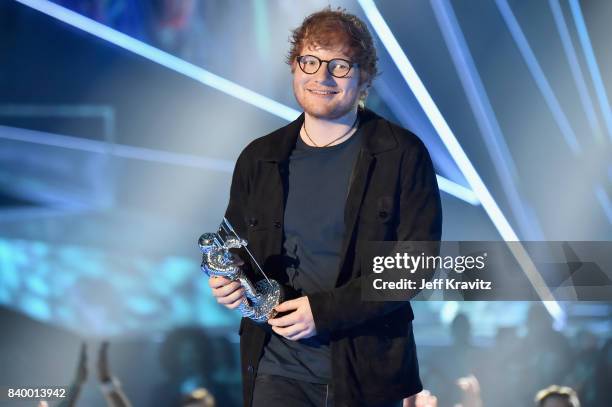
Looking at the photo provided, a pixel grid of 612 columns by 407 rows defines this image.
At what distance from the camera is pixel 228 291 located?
2.29 metres

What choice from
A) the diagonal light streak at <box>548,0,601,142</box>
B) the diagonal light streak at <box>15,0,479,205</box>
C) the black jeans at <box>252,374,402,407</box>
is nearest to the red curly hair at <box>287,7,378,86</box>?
the black jeans at <box>252,374,402,407</box>

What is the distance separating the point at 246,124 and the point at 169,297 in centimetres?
88

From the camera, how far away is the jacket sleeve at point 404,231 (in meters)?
2.25

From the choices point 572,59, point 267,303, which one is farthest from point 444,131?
point 267,303

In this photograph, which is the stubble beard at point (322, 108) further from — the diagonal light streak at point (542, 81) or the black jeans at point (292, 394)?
the diagonal light streak at point (542, 81)

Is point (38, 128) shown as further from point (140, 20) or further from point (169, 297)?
point (169, 297)

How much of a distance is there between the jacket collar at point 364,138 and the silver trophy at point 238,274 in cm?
32

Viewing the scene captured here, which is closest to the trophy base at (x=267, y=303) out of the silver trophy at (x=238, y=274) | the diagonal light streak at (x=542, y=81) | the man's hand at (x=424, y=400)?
the silver trophy at (x=238, y=274)

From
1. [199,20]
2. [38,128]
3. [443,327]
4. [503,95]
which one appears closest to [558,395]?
[443,327]

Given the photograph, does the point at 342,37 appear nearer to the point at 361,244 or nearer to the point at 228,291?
the point at 361,244

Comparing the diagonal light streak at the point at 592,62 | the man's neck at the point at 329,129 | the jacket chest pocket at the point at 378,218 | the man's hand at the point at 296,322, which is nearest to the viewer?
the man's hand at the point at 296,322

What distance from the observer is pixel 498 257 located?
3.78 m

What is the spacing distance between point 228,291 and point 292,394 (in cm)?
33

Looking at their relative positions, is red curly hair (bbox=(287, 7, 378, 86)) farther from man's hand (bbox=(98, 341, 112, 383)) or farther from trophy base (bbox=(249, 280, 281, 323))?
man's hand (bbox=(98, 341, 112, 383))
